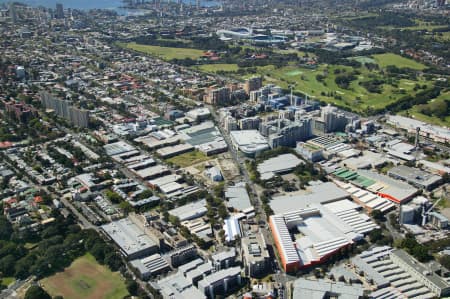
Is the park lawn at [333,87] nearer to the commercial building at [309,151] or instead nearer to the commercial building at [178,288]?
the commercial building at [309,151]

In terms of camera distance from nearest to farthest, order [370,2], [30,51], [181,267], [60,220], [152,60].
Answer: [181,267] → [60,220] → [152,60] → [30,51] → [370,2]

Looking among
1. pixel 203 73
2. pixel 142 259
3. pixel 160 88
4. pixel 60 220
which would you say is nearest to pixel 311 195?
pixel 142 259

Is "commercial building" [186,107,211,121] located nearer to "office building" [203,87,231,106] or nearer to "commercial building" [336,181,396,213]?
"office building" [203,87,231,106]

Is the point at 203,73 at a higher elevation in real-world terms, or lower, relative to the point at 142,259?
higher

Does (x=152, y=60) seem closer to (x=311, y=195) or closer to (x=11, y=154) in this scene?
(x=11, y=154)

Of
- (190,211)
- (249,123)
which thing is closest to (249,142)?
(249,123)

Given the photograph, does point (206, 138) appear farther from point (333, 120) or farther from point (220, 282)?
point (220, 282)

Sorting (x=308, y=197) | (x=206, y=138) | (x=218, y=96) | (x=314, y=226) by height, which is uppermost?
(x=218, y=96)
